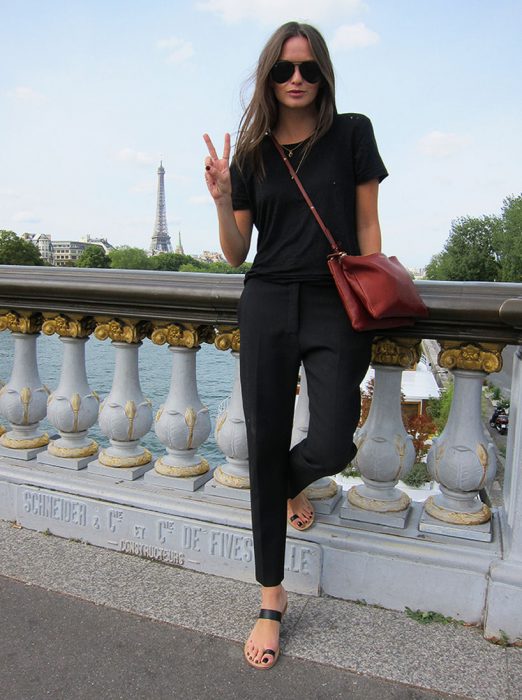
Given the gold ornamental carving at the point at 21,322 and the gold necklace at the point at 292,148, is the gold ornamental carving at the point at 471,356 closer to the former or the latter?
the gold necklace at the point at 292,148

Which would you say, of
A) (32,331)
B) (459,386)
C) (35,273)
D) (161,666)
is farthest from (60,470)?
(459,386)

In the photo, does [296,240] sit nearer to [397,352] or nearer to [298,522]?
[397,352]

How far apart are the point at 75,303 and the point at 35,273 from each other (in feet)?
0.83

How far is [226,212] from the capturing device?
91.9 inches

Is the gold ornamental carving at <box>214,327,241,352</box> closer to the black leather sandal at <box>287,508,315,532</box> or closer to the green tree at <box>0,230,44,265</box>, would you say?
the black leather sandal at <box>287,508,315,532</box>

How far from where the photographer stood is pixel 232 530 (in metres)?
2.90

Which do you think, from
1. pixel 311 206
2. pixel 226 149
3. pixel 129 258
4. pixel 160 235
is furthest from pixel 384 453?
pixel 160 235

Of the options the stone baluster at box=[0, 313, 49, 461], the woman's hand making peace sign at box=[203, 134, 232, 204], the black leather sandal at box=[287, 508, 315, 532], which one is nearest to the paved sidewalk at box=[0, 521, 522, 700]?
the black leather sandal at box=[287, 508, 315, 532]

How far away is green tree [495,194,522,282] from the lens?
61.7 meters

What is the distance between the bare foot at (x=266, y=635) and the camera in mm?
2295

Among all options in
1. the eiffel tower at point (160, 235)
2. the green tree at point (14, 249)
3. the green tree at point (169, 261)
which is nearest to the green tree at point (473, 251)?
the green tree at point (169, 261)

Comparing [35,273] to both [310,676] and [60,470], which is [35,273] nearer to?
[60,470]

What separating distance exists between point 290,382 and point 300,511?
0.69 m

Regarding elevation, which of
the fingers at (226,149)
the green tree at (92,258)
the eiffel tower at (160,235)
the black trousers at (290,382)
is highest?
the eiffel tower at (160,235)
